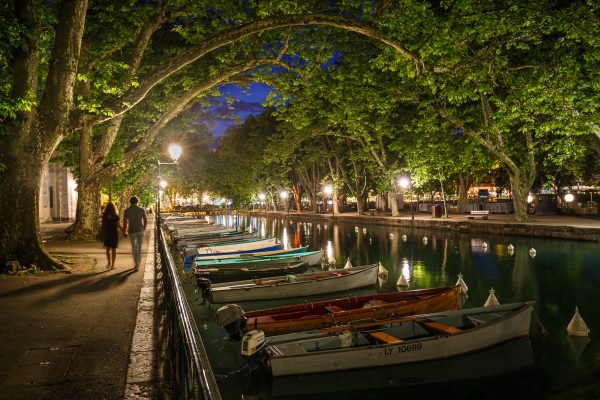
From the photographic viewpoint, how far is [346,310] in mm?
9477

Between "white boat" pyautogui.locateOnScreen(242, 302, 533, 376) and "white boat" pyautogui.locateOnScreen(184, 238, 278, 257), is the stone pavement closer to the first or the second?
"white boat" pyautogui.locateOnScreen(242, 302, 533, 376)

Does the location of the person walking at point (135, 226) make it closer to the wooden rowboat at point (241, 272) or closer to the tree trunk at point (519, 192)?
the wooden rowboat at point (241, 272)

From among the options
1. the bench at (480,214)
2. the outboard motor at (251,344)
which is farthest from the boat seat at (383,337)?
the bench at (480,214)

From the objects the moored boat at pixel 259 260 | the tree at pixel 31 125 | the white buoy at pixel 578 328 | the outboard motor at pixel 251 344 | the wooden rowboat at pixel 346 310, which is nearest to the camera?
the outboard motor at pixel 251 344

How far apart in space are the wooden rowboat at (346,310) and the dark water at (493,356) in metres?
1.00

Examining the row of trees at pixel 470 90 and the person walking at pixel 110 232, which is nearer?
the person walking at pixel 110 232

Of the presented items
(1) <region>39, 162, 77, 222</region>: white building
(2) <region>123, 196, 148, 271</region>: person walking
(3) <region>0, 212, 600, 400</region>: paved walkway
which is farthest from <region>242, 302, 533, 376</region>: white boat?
(1) <region>39, 162, 77, 222</region>: white building

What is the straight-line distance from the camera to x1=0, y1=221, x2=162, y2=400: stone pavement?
486 centimetres

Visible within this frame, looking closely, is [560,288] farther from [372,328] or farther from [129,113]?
[129,113]

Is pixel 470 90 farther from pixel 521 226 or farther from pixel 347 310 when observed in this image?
pixel 347 310

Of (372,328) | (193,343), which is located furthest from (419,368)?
(193,343)

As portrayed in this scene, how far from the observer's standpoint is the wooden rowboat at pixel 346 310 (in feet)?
28.9

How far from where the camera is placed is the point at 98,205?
72.0 ft

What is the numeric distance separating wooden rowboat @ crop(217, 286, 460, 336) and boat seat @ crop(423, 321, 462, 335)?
979mm
